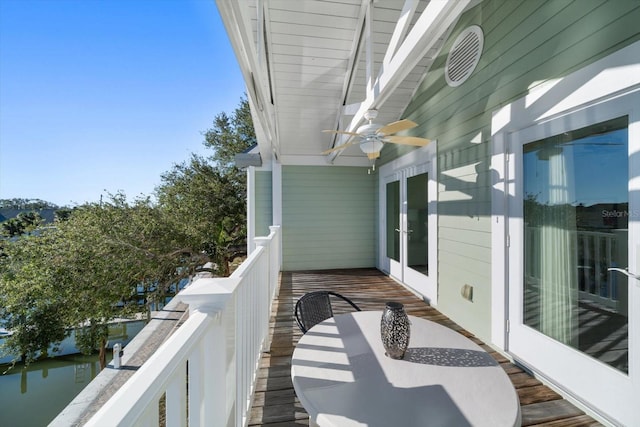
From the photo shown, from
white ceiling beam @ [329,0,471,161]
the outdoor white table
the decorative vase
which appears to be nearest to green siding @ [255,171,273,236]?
white ceiling beam @ [329,0,471,161]

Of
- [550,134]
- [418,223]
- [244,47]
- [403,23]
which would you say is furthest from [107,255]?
[550,134]

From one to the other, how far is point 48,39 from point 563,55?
58.6 feet

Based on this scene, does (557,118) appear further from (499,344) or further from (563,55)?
(499,344)

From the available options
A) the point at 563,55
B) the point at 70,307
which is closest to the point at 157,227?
the point at 70,307

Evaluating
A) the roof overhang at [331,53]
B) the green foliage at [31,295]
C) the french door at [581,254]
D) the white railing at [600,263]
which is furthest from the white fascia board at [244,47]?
the green foliage at [31,295]

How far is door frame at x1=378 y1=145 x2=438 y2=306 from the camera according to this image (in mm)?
3697

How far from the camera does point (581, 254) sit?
76.3 inches

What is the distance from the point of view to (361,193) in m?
6.15

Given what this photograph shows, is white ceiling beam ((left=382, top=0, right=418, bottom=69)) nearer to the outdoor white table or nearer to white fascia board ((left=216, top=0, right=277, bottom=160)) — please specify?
white fascia board ((left=216, top=0, right=277, bottom=160))

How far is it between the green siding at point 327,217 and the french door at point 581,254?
3729 millimetres

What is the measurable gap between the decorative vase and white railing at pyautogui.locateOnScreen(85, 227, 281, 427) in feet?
2.43

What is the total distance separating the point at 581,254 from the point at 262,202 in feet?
17.1

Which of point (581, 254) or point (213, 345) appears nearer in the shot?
point (213, 345)

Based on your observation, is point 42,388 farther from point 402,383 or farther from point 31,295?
point 402,383
